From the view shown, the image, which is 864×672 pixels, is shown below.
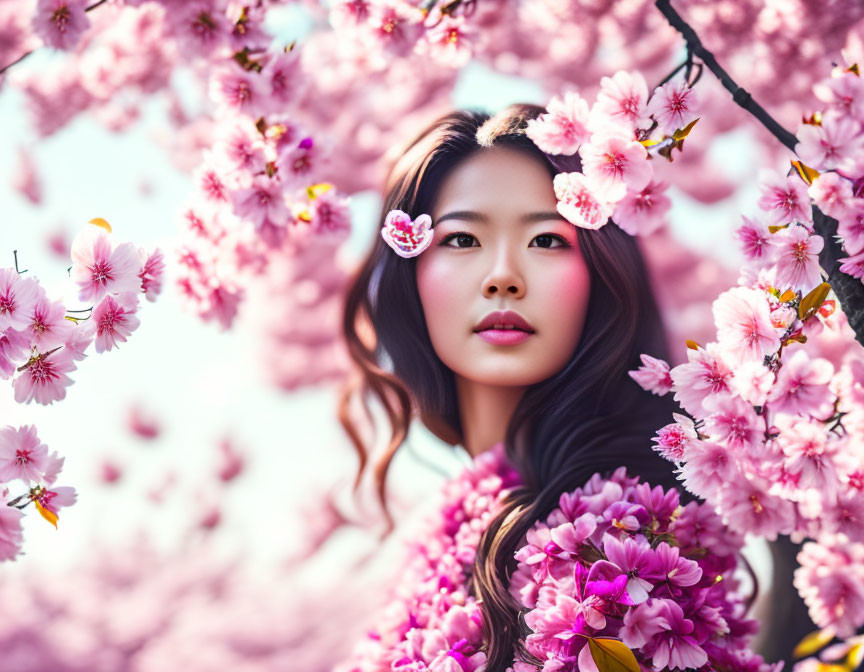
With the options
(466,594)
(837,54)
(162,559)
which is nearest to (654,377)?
(466,594)

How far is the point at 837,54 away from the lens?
279cm

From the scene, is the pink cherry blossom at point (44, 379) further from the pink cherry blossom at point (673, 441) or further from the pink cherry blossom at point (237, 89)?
the pink cherry blossom at point (673, 441)

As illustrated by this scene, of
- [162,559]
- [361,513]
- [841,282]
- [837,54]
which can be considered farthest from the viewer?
[162,559]

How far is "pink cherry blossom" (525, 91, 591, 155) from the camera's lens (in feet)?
5.15

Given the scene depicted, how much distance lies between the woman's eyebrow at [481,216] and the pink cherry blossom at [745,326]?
0.50 meters

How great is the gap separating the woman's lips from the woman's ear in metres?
0.38

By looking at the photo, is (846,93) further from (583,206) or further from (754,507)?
(754,507)

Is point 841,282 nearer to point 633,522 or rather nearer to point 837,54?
point 633,522

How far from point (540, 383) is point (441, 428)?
1.21 ft

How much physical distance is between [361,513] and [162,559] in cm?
210

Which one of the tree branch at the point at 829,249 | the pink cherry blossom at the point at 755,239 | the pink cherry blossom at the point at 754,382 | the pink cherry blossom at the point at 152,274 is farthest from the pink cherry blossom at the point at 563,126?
the pink cherry blossom at the point at 152,274

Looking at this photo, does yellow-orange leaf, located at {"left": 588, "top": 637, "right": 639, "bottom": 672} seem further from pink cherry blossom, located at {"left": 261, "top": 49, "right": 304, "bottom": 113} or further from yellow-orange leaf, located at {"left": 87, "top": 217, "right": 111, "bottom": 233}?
pink cherry blossom, located at {"left": 261, "top": 49, "right": 304, "bottom": 113}

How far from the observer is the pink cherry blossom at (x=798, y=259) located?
1324 mm

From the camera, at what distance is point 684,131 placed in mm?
1425
